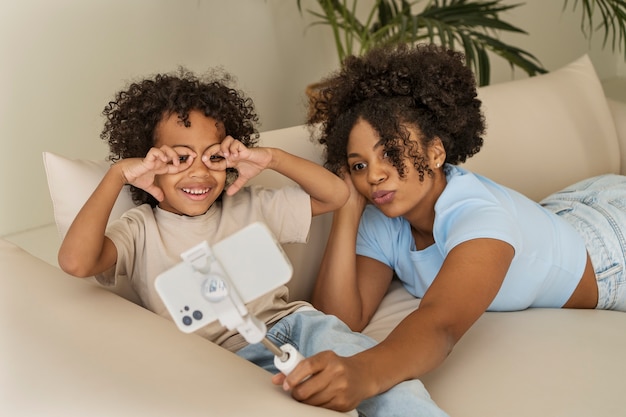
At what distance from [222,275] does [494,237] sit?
0.64 meters

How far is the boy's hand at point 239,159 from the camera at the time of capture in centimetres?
136

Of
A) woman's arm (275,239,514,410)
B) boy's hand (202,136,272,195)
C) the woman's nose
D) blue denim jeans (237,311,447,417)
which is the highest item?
boy's hand (202,136,272,195)

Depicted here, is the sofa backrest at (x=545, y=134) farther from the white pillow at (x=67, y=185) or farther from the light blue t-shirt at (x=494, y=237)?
the white pillow at (x=67, y=185)

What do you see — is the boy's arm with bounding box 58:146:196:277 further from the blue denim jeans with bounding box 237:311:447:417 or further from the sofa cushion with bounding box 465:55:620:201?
the sofa cushion with bounding box 465:55:620:201

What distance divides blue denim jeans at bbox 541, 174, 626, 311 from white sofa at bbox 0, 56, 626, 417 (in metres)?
0.08

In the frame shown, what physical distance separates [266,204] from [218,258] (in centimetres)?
65

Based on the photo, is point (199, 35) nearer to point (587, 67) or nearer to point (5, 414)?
point (587, 67)

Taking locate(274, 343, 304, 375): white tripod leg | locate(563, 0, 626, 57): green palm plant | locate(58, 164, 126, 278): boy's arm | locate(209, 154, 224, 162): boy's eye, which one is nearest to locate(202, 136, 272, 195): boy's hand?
locate(209, 154, 224, 162): boy's eye

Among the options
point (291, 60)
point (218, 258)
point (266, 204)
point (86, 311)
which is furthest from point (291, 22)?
point (218, 258)

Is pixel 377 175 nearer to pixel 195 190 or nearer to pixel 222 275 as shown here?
pixel 195 190

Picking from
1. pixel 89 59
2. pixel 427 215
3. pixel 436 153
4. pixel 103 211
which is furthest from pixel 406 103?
pixel 89 59

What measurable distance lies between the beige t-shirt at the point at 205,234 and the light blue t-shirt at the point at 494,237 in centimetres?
23

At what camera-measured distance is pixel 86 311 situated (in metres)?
1.13

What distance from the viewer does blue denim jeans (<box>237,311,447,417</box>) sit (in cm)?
112
